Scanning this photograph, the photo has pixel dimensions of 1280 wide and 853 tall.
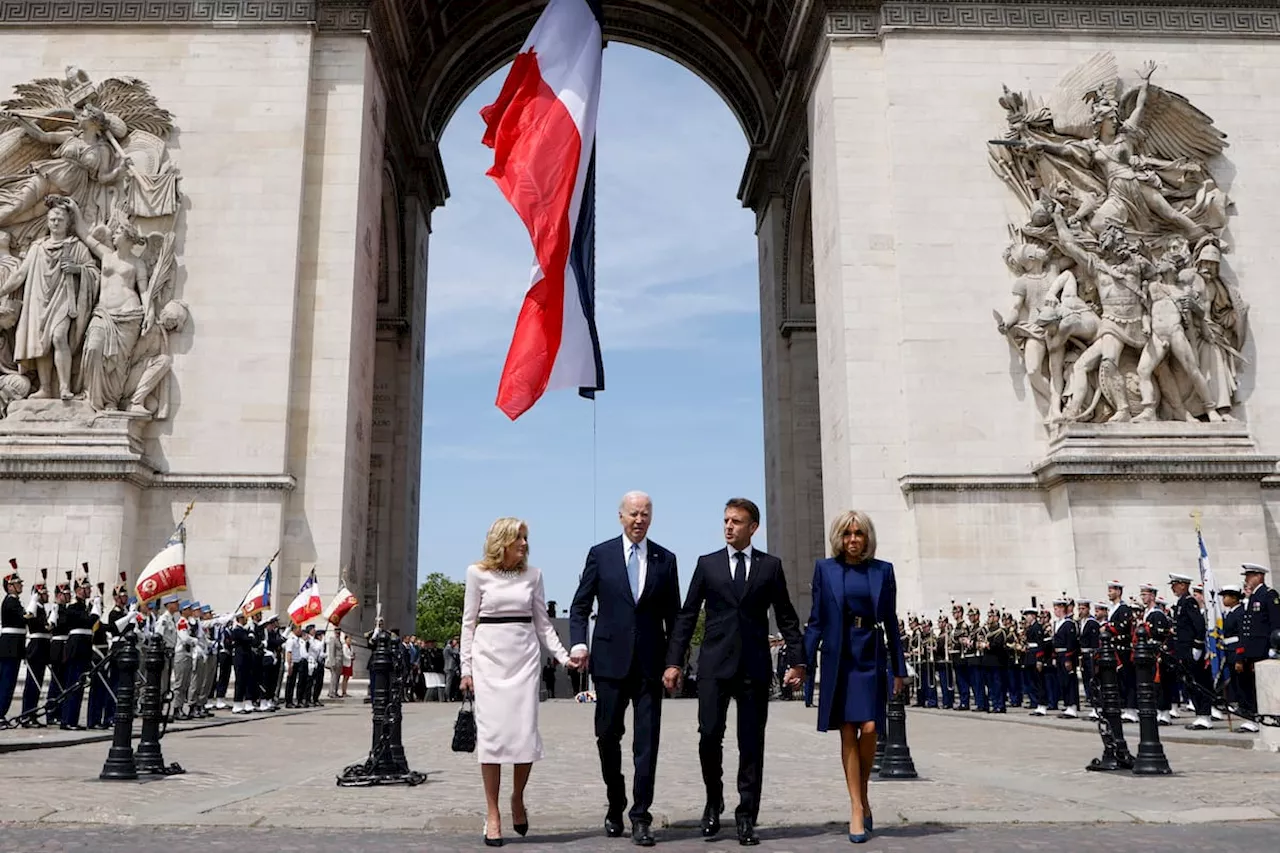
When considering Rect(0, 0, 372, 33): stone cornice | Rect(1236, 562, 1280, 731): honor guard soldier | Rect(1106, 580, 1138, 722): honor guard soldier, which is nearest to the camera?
Rect(1236, 562, 1280, 731): honor guard soldier

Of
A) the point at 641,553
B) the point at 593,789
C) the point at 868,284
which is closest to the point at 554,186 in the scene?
the point at 593,789

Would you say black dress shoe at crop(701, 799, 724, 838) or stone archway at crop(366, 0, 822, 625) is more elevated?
stone archway at crop(366, 0, 822, 625)

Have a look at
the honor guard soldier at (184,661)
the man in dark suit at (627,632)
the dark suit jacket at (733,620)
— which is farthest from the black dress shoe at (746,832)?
the honor guard soldier at (184,661)

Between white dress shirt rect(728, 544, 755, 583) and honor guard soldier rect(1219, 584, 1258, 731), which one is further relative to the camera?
honor guard soldier rect(1219, 584, 1258, 731)

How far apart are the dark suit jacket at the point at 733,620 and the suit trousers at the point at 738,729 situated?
7 cm

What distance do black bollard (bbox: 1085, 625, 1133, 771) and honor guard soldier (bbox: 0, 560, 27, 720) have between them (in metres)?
12.1

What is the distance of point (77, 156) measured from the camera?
22688 millimetres

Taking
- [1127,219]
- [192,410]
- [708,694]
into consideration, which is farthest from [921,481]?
[708,694]

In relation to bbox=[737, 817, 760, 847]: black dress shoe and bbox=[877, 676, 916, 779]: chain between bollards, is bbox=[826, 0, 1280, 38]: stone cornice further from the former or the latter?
bbox=[737, 817, 760, 847]: black dress shoe

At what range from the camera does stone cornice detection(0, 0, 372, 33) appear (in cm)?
2403

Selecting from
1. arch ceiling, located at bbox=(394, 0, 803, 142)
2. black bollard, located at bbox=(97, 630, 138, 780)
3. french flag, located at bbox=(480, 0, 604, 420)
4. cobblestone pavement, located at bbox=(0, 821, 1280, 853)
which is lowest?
cobblestone pavement, located at bbox=(0, 821, 1280, 853)

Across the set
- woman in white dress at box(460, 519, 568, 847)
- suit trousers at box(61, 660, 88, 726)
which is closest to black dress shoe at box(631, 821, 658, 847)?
woman in white dress at box(460, 519, 568, 847)

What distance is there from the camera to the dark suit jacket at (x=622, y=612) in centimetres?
701

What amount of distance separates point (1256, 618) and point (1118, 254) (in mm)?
10181
